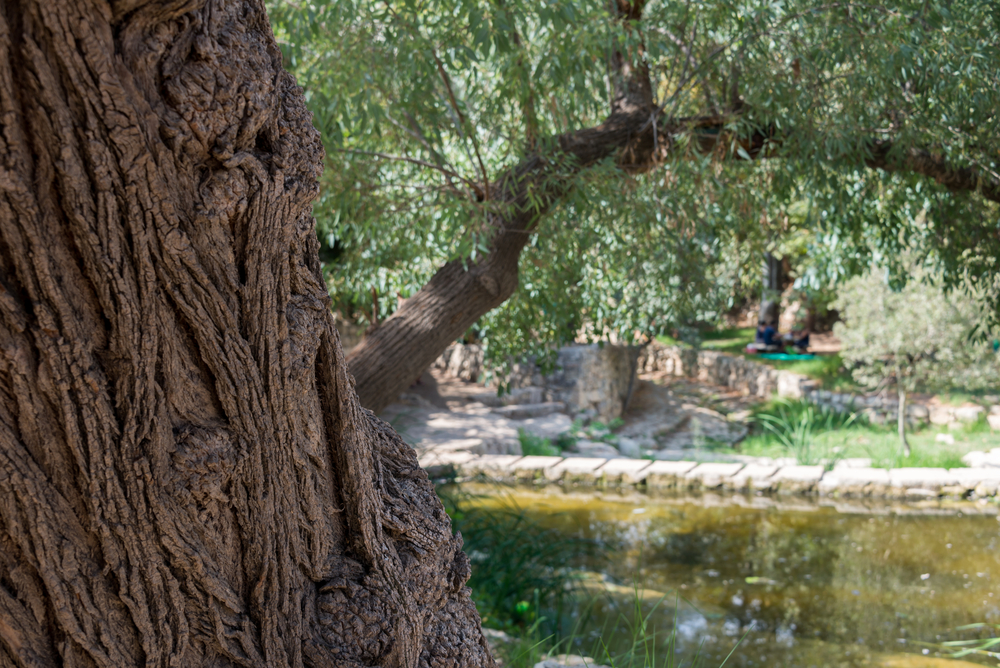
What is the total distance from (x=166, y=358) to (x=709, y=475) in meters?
7.83

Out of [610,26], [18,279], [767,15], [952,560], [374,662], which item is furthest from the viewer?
[952,560]

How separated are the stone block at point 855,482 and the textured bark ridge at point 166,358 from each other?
7.50 m

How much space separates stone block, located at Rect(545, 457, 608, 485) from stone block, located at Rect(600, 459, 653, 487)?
8 cm

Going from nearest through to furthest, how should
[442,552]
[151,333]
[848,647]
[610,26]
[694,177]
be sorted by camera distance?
[151,333]
[442,552]
[610,26]
[694,177]
[848,647]

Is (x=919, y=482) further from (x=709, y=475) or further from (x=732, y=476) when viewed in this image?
(x=709, y=475)

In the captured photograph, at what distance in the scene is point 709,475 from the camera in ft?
27.5

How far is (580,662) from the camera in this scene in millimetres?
3400

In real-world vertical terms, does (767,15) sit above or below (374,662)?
above

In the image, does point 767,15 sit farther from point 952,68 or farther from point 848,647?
point 848,647

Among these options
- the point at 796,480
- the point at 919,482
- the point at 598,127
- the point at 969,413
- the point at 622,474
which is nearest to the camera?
the point at 598,127

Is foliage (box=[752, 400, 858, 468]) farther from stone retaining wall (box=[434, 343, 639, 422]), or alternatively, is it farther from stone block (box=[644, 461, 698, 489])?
stone retaining wall (box=[434, 343, 639, 422])

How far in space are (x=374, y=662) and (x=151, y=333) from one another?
2.64 ft

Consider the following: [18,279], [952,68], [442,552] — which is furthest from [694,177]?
[18,279]

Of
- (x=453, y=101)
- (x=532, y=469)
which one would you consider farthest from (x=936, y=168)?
(x=532, y=469)
